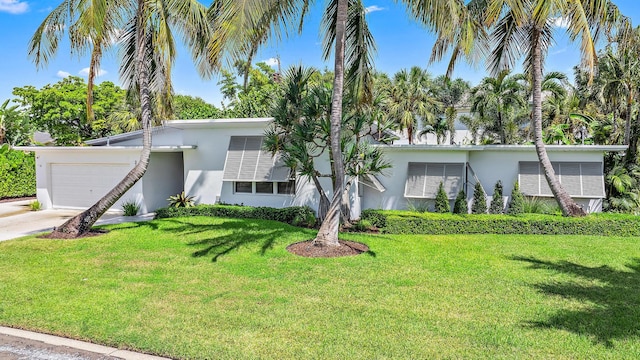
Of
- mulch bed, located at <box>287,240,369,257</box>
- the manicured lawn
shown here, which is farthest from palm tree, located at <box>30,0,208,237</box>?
mulch bed, located at <box>287,240,369,257</box>

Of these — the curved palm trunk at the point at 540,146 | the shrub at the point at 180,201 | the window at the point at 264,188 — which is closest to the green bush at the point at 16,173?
the shrub at the point at 180,201

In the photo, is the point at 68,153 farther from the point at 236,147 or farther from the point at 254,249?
the point at 254,249

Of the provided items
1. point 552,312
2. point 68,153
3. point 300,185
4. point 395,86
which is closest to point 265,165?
point 300,185

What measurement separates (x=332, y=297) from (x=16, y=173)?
84.4 ft

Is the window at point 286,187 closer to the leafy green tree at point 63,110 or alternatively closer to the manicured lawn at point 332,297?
the manicured lawn at point 332,297

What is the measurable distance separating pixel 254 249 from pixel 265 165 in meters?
6.00

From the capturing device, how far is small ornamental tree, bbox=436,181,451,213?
15812 millimetres

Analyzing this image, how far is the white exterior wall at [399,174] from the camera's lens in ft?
53.8

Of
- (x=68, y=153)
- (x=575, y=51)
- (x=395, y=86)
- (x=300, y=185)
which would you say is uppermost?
(x=395, y=86)

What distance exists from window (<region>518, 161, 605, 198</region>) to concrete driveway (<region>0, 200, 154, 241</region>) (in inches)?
606

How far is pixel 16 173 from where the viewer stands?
24922 mm

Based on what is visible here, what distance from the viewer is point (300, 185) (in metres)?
16.6

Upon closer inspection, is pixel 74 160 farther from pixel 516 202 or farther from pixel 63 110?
pixel 516 202

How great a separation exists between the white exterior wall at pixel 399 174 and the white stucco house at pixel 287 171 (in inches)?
1.5
